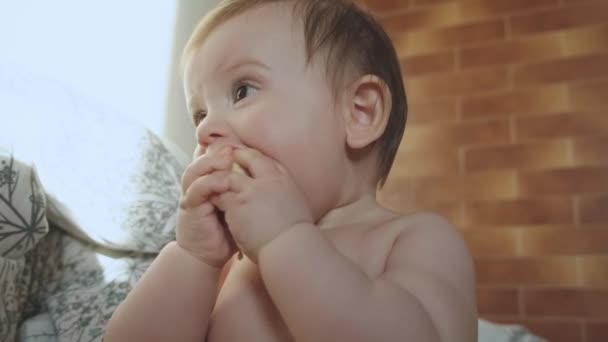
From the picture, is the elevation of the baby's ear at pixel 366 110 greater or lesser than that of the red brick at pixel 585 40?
lesser

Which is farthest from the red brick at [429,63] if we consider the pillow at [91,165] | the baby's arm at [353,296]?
the baby's arm at [353,296]

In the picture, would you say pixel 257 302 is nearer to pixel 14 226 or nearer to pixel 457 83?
pixel 14 226

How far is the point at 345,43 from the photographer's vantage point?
73cm

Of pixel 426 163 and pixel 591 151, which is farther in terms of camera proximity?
pixel 426 163

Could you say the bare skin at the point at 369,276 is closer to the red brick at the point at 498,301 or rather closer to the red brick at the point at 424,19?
the red brick at the point at 498,301

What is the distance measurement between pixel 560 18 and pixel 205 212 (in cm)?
192

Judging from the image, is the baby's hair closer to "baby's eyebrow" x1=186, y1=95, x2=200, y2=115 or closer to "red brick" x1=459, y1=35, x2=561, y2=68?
"baby's eyebrow" x1=186, y1=95, x2=200, y2=115

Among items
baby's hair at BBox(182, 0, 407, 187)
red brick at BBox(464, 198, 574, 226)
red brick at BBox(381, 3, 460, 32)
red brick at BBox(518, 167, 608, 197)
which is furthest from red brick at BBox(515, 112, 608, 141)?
baby's hair at BBox(182, 0, 407, 187)

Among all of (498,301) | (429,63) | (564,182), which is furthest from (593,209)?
(429,63)

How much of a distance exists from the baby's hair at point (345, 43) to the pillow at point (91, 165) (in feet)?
1.05

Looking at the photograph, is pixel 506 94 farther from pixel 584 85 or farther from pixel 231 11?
pixel 231 11

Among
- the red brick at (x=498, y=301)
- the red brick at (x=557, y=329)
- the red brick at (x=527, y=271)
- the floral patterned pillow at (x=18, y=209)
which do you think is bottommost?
the red brick at (x=557, y=329)

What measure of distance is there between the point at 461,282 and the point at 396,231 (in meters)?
0.09

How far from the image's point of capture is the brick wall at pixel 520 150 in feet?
6.28
